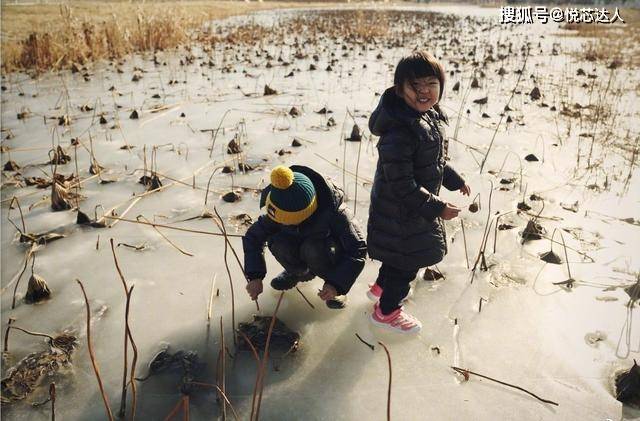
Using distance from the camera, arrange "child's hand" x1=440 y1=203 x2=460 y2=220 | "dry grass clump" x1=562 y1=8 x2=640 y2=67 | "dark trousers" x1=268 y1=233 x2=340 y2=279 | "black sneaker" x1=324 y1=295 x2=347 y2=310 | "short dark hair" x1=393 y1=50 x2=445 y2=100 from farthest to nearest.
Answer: "dry grass clump" x1=562 y1=8 x2=640 y2=67
"black sneaker" x1=324 y1=295 x2=347 y2=310
"dark trousers" x1=268 y1=233 x2=340 y2=279
"child's hand" x1=440 y1=203 x2=460 y2=220
"short dark hair" x1=393 y1=50 x2=445 y2=100

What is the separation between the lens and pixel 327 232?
177 centimetres

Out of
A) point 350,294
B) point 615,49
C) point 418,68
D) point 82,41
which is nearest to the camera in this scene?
point 418,68

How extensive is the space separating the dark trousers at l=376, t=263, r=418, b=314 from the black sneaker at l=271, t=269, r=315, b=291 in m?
0.37

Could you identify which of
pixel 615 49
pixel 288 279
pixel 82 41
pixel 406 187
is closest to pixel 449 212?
pixel 406 187

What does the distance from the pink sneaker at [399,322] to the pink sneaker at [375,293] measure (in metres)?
0.15

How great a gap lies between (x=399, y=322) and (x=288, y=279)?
22.0 inches

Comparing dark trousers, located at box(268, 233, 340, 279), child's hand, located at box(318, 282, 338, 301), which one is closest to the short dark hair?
dark trousers, located at box(268, 233, 340, 279)

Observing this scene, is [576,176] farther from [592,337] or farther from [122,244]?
[122,244]

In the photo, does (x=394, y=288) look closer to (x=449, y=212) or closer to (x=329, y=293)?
(x=329, y=293)

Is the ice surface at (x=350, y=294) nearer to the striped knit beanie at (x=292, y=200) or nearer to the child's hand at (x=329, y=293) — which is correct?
the child's hand at (x=329, y=293)

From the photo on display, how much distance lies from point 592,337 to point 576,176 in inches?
71.8

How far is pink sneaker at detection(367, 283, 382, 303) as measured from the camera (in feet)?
6.56

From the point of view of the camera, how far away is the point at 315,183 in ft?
5.62

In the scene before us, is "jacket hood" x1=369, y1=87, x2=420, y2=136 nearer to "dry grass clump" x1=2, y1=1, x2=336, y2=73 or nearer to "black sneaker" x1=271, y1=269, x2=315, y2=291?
"black sneaker" x1=271, y1=269, x2=315, y2=291
